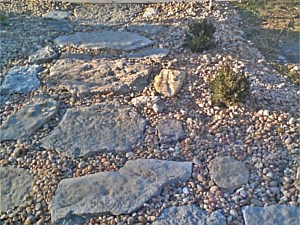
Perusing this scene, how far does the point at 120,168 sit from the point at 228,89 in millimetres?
973

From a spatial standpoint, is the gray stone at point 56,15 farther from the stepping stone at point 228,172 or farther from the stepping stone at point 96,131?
the stepping stone at point 228,172

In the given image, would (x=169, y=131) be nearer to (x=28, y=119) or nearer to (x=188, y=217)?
(x=188, y=217)

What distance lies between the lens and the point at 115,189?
2287 mm

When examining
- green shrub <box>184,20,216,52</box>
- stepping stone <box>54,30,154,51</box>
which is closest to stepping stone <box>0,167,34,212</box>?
stepping stone <box>54,30,154,51</box>

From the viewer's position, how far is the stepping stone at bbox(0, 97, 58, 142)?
2.80 m

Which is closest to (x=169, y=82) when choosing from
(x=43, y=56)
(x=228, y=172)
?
(x=228, y=172)

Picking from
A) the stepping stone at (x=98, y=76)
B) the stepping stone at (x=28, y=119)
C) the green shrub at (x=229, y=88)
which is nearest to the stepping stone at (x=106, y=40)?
the stepping stone at (x=98, y=76)

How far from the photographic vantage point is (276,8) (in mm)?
4941

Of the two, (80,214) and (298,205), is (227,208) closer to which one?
(298,205)

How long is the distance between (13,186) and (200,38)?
211 centimetres

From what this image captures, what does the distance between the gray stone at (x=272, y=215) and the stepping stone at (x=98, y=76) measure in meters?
1.41

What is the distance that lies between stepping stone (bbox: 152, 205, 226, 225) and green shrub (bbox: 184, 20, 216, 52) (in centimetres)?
186

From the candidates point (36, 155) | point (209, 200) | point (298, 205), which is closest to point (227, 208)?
point (209, 200)

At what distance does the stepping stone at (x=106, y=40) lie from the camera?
389 cm
